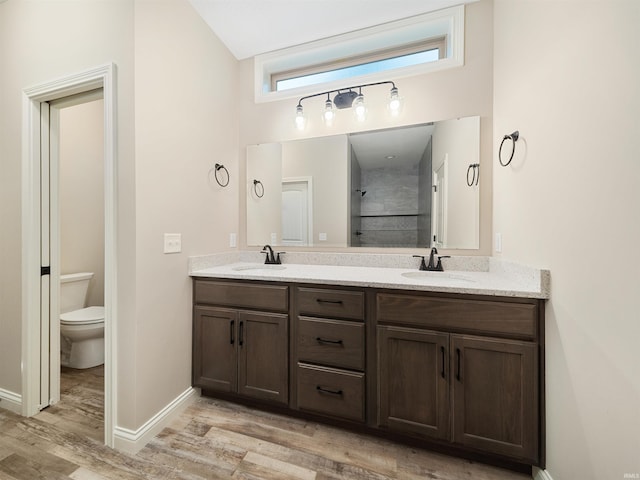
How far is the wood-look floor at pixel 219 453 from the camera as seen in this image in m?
1.27

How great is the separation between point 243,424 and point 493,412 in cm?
141

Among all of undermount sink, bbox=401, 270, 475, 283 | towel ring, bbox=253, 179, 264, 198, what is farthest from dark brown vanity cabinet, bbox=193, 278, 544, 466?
towel ring, bbox=253, 179, 264, 198

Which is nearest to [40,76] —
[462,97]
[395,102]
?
[395,102]

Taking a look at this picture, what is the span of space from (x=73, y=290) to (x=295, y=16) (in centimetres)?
312

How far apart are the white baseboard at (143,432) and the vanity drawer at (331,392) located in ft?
2.71

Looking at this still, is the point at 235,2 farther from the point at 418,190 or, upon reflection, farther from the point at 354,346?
the point at 354,346

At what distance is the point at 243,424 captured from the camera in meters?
1.61

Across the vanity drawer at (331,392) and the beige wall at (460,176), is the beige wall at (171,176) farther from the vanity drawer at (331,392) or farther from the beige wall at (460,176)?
the beige wall at (460,176)

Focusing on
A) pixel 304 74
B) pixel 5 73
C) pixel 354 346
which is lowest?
pixel 354 346

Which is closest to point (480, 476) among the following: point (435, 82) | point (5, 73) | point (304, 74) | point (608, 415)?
point (608, 415)

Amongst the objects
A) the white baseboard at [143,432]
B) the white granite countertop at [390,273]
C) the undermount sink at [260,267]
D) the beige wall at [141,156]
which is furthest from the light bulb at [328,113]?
the white baseboard at [143,432]

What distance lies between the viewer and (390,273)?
5.80 ft

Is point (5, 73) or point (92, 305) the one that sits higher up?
point (5, 73)

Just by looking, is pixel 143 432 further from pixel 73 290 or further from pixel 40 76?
pixel 40 76
